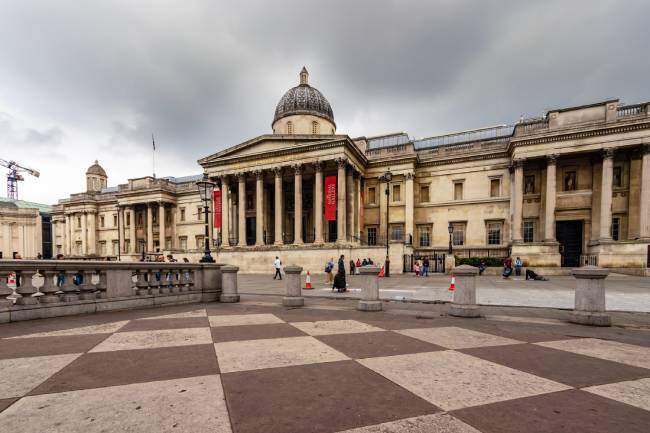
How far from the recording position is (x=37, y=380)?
10.5ft

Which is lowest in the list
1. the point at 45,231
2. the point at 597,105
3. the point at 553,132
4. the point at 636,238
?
the point at 45,231

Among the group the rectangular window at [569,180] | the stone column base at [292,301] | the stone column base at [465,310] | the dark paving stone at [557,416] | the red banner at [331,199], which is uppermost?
the rectangular window at [569,180]

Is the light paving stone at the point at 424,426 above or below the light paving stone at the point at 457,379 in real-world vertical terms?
above

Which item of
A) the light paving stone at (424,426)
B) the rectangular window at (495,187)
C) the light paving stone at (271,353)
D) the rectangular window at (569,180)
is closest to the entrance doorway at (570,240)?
the rectangular window at (569,180)

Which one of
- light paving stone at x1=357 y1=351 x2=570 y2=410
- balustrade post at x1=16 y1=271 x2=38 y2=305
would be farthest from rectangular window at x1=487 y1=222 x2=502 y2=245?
balustrade post at x1=16 y1=271 x2=38 y2=305

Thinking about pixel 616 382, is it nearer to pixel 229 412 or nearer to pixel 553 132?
pixel 229 412

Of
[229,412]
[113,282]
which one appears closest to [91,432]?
[229,412]

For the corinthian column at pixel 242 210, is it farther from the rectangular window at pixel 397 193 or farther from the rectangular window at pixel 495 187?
the rectangular window at pixel 495 187

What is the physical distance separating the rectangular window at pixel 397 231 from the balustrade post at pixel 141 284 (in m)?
26.7

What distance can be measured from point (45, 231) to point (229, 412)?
89.7m

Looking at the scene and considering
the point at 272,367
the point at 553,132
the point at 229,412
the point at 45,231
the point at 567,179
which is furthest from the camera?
the point at 45,231

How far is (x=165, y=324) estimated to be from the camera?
241 inches

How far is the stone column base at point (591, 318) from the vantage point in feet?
20.7

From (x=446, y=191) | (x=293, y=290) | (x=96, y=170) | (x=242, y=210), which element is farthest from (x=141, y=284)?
(x=96, y=170)
